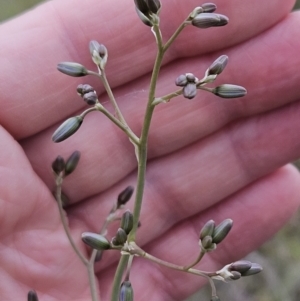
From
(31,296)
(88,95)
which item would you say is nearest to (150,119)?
(88,95)

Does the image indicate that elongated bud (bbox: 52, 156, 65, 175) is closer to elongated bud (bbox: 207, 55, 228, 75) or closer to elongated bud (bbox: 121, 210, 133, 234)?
elongated bud (bbox: 121, 210, 133, 234)

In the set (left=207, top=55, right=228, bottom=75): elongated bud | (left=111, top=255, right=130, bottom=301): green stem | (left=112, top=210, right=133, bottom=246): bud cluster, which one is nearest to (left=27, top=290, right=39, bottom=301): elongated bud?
(left=111, top=255, right=130, bottom=301): green stem

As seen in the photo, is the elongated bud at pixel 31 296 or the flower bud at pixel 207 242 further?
the elongated bud at pixel 31 296

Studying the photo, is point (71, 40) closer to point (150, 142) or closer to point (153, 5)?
point (150, 142)

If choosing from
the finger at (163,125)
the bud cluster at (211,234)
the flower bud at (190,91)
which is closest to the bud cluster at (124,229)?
the bud cluster at (211,234)

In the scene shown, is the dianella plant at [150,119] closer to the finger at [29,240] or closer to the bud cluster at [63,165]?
the bud cluster at [63,165]
